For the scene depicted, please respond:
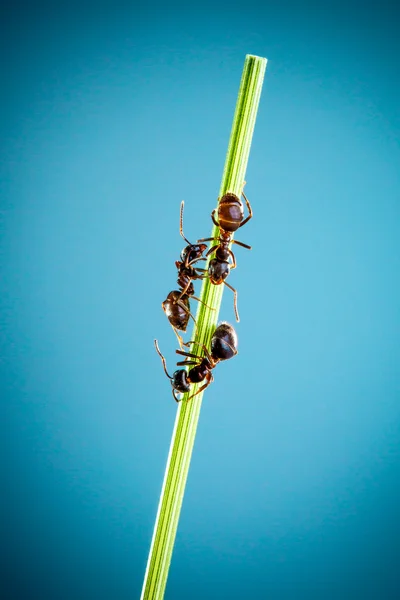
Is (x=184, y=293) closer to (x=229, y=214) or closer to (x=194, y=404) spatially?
(x=229, y=214)

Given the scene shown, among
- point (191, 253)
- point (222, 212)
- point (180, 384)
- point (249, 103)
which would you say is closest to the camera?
point (249, 103)

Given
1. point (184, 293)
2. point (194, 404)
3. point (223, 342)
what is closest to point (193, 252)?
point (184, 293)

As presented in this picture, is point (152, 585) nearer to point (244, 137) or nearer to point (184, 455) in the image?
point (184, 455)

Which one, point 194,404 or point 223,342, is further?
point 223,342

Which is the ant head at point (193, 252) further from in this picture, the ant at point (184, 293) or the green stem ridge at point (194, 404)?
the green stem ridge at point (194, 404)

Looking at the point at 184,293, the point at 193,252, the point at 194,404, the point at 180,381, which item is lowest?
the point at 194,404

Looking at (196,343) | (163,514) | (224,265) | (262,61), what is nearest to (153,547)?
(163,514)
